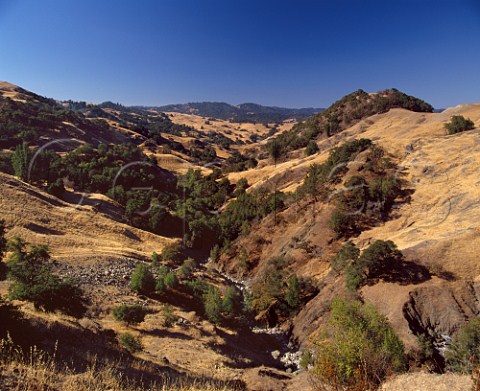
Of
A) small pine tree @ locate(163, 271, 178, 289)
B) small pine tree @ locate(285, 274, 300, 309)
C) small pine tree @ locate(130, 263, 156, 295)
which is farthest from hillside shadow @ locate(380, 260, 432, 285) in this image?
small pine tree @ locate(130, 263, 156, 295)

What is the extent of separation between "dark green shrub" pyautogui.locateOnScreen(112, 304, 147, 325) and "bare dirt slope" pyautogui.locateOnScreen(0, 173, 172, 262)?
44.6 feet

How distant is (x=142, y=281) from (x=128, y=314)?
23.2 ft

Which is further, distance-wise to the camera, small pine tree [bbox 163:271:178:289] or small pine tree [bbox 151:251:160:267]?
small pine tree [bbox 151:251:160:267]

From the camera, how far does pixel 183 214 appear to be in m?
57.0

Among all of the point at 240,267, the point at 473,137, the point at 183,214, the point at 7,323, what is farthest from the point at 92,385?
the point at 473,137

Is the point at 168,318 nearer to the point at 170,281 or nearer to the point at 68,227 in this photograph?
the point at 170,281

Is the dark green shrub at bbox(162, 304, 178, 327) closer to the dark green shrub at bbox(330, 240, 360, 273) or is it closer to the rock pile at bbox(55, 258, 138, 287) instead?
the rock pile at bbox(55, 258, 138, 287)

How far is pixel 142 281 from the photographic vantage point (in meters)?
30.8

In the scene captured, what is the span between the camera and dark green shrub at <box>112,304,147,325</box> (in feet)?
77.4

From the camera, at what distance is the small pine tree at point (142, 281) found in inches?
1205

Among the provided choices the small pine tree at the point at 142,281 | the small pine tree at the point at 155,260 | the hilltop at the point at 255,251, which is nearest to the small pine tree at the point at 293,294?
the hilltop at the point at 255,251

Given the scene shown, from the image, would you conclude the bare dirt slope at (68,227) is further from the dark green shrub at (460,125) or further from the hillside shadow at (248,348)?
the dark green shrub at (460,125)

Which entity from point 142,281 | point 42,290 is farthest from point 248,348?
point 42,290

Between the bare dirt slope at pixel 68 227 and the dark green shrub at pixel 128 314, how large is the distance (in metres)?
13.6
